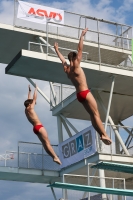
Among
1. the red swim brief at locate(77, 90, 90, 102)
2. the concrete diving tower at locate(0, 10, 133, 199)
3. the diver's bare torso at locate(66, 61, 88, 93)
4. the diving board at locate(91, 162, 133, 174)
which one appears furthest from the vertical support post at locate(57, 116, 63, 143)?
the red swim brief at locate(77, 90, 90, 102)

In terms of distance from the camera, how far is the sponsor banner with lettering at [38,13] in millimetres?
30188

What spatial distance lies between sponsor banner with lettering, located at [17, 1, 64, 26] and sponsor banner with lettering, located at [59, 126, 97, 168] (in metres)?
7.43

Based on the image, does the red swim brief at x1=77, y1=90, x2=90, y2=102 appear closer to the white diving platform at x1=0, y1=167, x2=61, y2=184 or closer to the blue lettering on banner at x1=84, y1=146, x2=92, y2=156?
the blue lettering on banner at x1=84, y1=146, x2=92, y2=156

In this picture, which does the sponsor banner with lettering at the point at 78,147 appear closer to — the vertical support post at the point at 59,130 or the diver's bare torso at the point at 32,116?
the vertical support post at the point at 59,130

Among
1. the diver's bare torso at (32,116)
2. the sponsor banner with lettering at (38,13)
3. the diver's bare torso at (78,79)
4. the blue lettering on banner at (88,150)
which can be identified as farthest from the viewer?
the sponsor banner with lettering at (38,13)

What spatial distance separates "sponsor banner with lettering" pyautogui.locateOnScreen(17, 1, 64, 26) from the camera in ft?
99.0

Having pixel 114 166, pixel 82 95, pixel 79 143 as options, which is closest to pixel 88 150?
pixel 79 143

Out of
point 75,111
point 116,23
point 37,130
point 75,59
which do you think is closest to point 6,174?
point 75,111

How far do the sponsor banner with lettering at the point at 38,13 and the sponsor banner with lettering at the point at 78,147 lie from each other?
24.4 feet

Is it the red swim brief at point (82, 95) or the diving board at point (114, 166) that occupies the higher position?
the red swim brief at point (82, 95)

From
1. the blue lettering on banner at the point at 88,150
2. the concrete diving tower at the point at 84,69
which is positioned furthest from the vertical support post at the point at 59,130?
the blue lettering on banner at the point at 88,150

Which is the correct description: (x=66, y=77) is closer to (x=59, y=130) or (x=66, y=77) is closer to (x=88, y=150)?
(x=88, y=150)

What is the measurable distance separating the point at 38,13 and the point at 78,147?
871 cm

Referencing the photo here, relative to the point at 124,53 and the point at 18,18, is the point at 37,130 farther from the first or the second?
the point at 124,53
